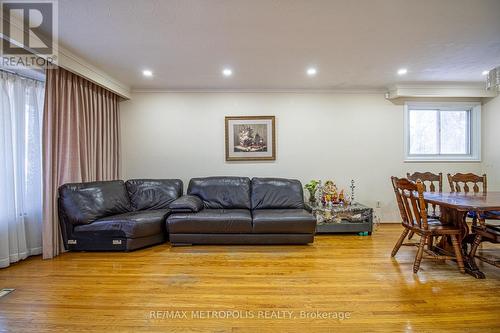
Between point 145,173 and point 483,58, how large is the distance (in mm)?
5428

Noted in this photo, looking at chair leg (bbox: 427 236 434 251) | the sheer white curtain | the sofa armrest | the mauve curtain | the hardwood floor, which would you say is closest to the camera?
the hardwood floor

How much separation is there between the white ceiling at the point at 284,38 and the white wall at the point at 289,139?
2.28ft

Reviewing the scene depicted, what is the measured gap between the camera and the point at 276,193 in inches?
166

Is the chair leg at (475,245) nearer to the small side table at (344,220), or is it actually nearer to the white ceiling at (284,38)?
the small side table at (344,220)

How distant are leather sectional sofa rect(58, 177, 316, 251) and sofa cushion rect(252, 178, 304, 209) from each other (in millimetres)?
17

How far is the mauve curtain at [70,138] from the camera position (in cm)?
311

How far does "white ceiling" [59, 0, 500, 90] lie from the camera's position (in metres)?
2.12

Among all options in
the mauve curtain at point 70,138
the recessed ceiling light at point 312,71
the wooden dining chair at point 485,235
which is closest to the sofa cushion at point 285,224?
the wooden dining chair at point 485,235

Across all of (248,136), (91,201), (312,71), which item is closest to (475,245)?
(312,71)

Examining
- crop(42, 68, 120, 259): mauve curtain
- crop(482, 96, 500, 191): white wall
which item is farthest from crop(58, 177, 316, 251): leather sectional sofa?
crop(482, 96, 500, 191): white wall

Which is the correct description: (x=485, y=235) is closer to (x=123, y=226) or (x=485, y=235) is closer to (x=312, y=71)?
(x=312, y=71)

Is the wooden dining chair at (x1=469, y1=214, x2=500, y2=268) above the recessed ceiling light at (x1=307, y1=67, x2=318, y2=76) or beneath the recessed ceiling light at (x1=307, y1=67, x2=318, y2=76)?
beneath

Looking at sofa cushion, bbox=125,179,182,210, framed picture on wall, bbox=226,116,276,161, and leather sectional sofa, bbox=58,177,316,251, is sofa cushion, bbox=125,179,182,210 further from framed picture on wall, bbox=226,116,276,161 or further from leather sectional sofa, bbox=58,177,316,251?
framed picture on wall, bbox=226,116,276,161

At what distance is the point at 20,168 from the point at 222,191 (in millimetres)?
2659
